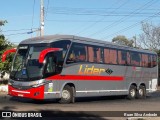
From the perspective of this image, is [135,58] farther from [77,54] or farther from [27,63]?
[27,63]

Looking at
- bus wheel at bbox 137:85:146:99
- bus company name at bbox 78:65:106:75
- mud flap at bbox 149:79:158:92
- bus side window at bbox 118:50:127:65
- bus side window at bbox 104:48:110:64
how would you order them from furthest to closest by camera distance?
mud flap at bbox 149:79:158:92 → bus wheel at bbox 137:85:146:99 → bus side window at bbox 118:50:127:65 → bus side window at bbox 104:48:110:64 → bus company name at bbox 78:65:106:75

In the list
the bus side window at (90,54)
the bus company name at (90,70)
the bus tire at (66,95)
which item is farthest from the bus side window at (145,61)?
the bus tire at (66,95)

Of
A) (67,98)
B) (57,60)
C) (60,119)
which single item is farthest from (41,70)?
(60,119)

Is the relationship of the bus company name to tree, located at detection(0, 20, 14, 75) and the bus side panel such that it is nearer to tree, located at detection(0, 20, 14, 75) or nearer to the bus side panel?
the bus side panel

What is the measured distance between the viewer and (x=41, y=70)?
18.2 metres

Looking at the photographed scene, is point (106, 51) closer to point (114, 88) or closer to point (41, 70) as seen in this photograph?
point (114, 88)

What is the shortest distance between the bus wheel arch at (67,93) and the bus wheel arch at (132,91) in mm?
6567

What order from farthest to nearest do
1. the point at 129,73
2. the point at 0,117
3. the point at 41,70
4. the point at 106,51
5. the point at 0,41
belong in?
the point at 0,41, the point at 129,73, the point at 106,51, the point at 41,70, the point at 0,117

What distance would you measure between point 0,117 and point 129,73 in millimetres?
13905

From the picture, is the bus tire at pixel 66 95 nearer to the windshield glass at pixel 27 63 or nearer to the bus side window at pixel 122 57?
the windshield glass at pixel 27 63

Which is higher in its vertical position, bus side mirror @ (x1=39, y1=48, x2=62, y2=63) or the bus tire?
bus side mirror @ (x1=39, y1=48, x2=62, y2=63)

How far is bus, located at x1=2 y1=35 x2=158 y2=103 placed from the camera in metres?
18.3

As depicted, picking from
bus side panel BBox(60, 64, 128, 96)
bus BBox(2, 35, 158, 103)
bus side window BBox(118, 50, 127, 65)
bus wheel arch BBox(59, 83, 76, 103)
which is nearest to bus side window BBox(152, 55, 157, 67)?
bus BBox(2, 35, 158, 103)

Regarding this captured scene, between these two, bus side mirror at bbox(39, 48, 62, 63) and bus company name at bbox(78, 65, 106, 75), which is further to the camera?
bus company name at bbox(78, 65, 106, 75)
